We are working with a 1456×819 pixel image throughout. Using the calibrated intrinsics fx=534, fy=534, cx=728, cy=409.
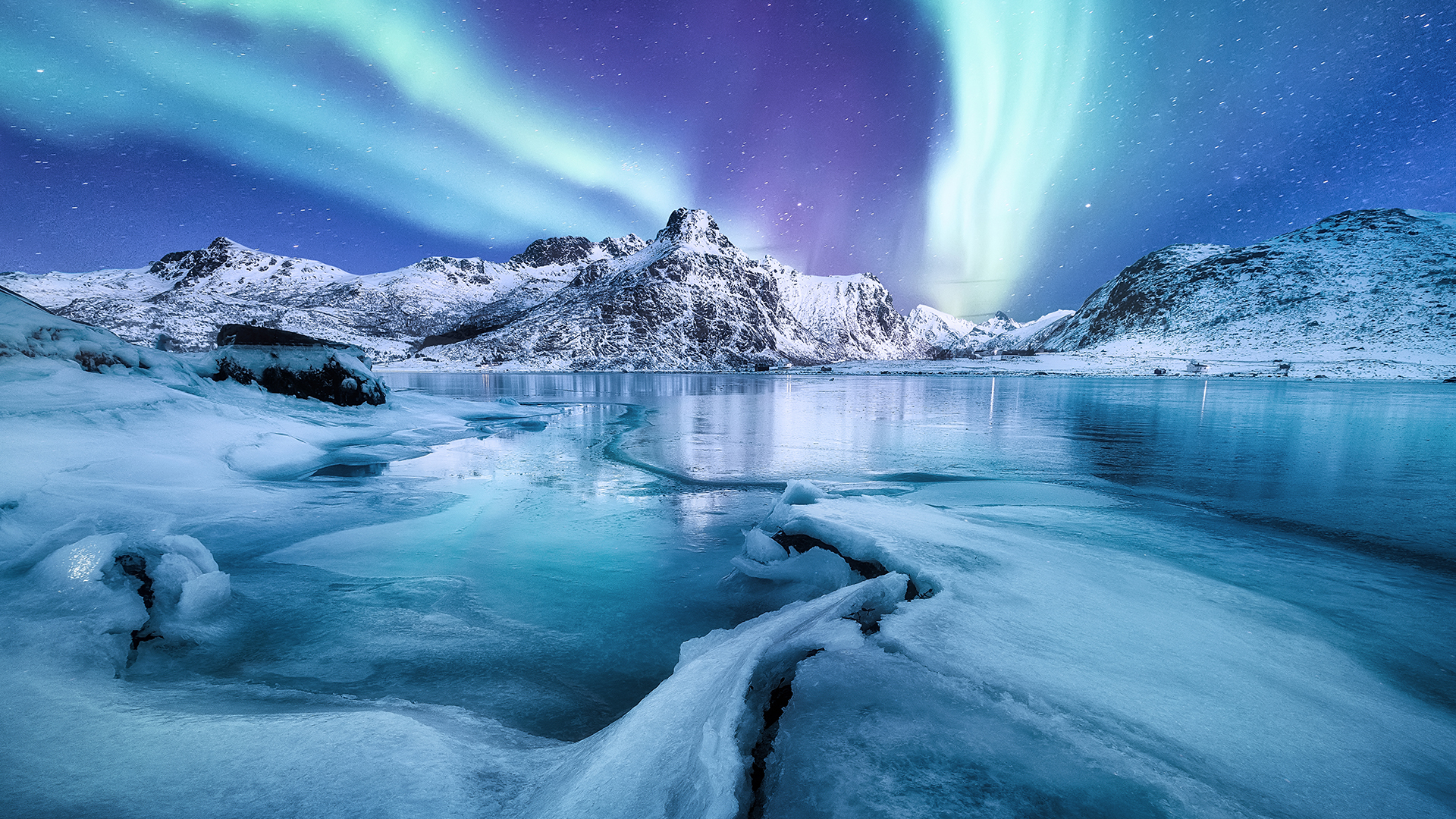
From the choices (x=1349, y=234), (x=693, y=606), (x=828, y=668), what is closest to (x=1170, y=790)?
(x=828, y=668)

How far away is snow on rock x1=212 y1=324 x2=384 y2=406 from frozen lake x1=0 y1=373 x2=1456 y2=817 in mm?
10274

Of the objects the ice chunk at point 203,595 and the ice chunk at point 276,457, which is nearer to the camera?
the ice chunk at point 203,595

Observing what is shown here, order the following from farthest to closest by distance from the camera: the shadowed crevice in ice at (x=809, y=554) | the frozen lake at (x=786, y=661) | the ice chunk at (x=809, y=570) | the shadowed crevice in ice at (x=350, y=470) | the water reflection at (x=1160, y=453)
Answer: the shadowed crevice in ice at (x=350, y=470) → the water reflection at (x=1160, y=453) → the ice chunk at (x=809, y=570) → the shadowed crevice in ice at (x=809, y=554) → the frozen lake at (x=786, y=661)

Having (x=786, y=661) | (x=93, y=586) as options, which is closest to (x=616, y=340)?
(x=93, y=586)

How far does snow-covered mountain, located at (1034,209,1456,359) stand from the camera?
356ft

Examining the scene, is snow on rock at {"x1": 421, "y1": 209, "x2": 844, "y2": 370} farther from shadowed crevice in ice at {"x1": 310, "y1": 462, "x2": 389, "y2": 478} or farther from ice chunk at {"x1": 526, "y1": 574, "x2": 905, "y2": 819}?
ice chunk at {"x1": 526, "y1": 574, "x2": 905, "y2": 819}

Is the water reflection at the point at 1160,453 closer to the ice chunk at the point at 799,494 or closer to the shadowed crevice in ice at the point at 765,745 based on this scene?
the ice chunk at the point at 799,494

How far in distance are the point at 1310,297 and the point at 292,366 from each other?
188 metres

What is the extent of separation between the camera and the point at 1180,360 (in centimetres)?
11381

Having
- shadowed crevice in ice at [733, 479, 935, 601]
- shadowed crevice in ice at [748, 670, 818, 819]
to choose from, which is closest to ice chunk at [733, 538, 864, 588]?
shadowed crevice in ice at [733, 479, 935, 601]

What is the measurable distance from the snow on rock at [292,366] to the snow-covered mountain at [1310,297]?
151150 millimetres

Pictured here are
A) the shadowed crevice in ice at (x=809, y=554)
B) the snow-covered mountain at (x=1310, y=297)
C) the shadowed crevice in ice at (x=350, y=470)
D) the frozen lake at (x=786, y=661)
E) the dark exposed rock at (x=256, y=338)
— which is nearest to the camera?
the frozen lake at (x=786, y=661)

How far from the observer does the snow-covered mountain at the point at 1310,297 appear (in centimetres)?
10862

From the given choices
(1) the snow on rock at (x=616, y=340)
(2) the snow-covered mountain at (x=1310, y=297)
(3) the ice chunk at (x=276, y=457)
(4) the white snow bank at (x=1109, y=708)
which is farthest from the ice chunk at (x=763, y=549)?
(1) the snow on rock at (x=616, y=340)
